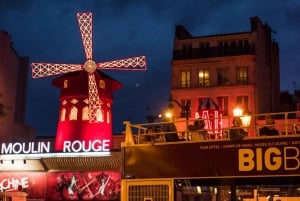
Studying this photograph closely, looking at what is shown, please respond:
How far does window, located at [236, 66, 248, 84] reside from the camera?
42.8m

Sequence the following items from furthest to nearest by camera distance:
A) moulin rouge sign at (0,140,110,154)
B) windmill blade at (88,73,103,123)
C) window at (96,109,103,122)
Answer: window at (96,109,103,122), windmill blade at (88,73,103,123), moulin rouge sign at (0,140,110,154)

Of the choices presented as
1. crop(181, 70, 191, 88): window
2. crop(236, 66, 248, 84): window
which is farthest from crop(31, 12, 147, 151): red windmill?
crop(236, 66, 248, 84): window

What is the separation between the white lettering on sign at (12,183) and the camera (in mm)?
41062

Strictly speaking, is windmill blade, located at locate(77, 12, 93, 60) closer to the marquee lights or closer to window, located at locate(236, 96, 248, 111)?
the marquee lights

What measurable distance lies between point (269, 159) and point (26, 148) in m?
29.8

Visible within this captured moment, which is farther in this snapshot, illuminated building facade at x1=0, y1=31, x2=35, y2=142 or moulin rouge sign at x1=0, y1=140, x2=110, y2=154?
illuminated building facade at x1=0, y1=31, x2=35, y2=142

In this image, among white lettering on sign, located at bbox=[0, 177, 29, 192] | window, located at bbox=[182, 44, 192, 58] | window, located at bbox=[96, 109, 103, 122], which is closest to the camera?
white lettering on sign, located at bbox=[0, 177, 29, 192]

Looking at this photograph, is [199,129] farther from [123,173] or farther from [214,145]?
[123,173]

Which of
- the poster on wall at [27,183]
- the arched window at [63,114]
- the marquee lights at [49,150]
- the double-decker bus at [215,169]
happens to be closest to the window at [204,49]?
the marquee lights at [49,150]

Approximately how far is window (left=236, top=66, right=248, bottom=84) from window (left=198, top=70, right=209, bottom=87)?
7.60ft

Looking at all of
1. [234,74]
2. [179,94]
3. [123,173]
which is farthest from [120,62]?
[123,173]

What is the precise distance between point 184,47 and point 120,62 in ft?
17.6

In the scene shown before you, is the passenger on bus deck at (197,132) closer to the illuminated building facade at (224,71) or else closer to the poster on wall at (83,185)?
the poster on wall at (83,185)

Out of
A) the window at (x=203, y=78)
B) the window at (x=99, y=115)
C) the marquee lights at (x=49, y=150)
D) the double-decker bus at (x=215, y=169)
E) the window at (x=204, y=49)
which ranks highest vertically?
the window at (x=204, y=49)
